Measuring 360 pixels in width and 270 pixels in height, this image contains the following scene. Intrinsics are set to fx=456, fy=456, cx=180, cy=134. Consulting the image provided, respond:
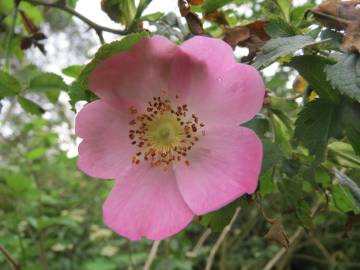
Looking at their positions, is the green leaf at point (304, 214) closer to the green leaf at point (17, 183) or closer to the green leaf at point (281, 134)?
the green leaf at point (281, 134)

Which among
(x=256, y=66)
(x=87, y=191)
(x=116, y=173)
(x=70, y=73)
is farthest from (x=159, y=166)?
(x=87, y=191)

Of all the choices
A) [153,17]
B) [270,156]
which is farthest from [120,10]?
[270,156]

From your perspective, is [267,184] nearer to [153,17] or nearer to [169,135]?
[169,135]

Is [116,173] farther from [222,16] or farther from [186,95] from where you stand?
[222,16]

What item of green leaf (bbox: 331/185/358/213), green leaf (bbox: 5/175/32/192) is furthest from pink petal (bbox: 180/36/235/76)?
green leaf (bbox: 5/175/32/192)

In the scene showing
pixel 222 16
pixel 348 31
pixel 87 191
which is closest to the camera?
pixel 348 31

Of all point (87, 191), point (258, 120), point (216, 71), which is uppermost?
point (216, 71)
